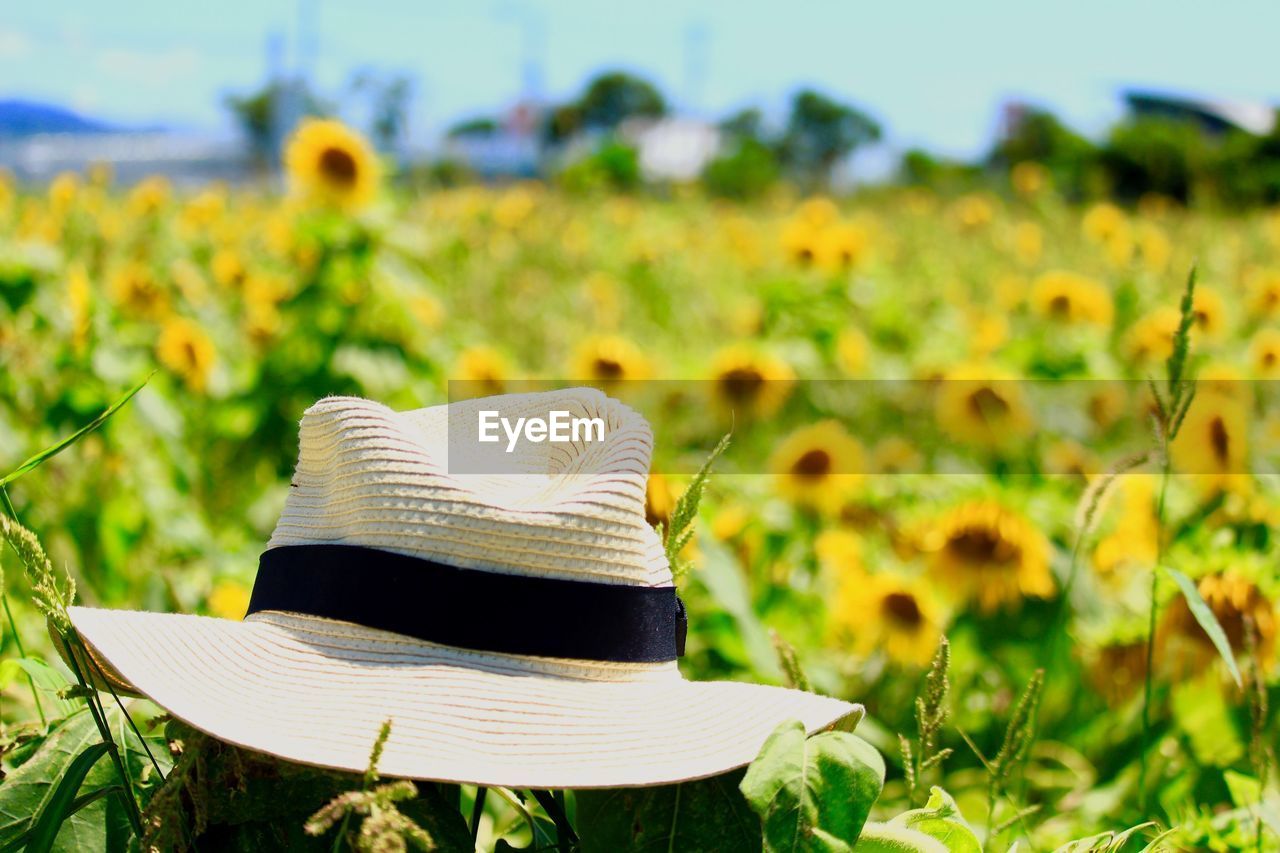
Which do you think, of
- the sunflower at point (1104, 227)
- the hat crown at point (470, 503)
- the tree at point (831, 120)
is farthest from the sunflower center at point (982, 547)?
the tree at point (831, 120)

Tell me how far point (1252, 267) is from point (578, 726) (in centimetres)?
650

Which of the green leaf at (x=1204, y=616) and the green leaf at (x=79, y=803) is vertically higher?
the green leaf at (x=1204, y=616)

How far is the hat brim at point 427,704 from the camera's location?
2.85 feet

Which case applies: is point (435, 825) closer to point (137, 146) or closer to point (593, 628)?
point (593, 628)

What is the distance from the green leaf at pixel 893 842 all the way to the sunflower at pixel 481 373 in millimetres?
2866

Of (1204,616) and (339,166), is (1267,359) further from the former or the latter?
(1204,616)

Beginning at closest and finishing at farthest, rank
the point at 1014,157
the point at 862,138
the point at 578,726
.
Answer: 1. the point at 578,726
2. the point at 1014,157
3. the point at 862,138

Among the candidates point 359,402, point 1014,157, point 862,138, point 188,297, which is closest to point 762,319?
point 188,297

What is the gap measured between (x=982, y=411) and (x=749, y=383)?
65 centimetres

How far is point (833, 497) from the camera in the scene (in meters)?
3.07

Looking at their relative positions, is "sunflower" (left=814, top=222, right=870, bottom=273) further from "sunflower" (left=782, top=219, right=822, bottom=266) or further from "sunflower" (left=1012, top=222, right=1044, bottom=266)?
"sunflower" (left=1012, top=222, right=1044, bottom=266)

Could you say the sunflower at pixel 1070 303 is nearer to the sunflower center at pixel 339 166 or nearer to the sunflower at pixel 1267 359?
the sunflower at pixel 1267 359

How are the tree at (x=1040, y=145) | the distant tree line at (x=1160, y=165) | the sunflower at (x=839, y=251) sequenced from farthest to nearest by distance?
the tree at (x=1040, y=145), the distant tree line at (x=1160, y=165), the sunflower at (x=839, y=251)

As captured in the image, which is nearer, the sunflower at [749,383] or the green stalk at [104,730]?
the green stalk at [104,730]
